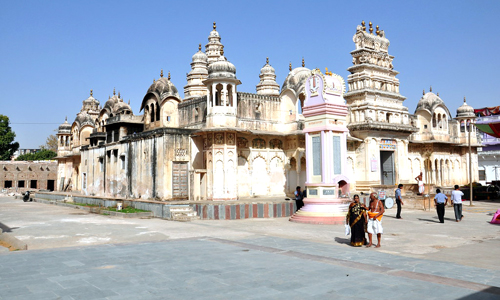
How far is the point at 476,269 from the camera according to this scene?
685 cm

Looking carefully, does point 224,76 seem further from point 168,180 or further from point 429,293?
point 429,293

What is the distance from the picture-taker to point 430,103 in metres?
30.6

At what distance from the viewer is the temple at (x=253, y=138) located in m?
19.9

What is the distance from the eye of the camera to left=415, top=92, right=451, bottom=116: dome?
30472 mm

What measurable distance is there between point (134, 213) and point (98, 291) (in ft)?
38.7

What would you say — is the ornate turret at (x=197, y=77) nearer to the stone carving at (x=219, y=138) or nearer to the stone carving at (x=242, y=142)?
the stone carving at (x=242, y=142)

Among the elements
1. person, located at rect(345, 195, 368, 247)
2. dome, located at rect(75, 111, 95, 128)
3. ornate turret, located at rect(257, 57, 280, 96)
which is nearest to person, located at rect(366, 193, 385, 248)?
person, located at rect(345, 195, 368, 247)

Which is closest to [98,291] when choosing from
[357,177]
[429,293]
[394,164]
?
[429,293]

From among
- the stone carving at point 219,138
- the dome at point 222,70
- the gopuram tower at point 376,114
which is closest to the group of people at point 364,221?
the stone carving at point 219,138

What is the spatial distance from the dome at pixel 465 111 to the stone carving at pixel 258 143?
64.8 feet

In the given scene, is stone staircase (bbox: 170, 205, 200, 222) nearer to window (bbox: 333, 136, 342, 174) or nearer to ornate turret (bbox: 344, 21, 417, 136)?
window (bbox: 333, 136, 342, 174)

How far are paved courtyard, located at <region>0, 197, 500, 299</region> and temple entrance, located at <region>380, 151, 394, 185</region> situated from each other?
46.0 feet

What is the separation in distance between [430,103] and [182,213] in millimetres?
22410

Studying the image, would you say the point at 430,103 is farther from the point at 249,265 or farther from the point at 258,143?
the point at 249,265
